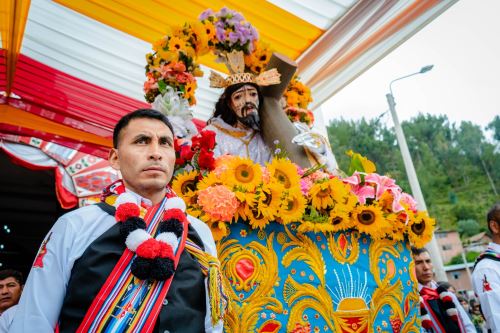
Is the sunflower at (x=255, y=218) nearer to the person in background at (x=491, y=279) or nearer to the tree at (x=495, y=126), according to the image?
the person in background at (x=491, y=279)

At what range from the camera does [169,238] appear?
4.62 ft

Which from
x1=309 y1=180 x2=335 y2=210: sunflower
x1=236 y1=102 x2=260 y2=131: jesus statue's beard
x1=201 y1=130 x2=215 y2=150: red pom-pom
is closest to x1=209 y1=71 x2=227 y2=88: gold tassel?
x1=236 y1=102 x2=260 y2=131: jesus statue's beard

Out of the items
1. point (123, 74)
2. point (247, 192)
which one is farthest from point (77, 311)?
point (123, 74)

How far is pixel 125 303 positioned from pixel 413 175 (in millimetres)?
8243

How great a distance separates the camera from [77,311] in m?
1.26

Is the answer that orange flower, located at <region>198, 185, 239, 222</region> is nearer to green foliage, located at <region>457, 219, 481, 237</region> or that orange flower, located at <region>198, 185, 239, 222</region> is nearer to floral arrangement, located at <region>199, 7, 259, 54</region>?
floral arrangement, located at <region>199, 7, 259, 54</region>

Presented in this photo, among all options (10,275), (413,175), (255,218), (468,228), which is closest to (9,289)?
(10,275)

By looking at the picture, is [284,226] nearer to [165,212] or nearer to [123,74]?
[165,212]

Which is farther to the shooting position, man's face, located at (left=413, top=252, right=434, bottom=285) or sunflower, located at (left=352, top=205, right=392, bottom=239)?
man's face, located at (left=413, top=252, right=434, bottom=285)

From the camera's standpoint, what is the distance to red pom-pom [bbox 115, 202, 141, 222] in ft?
4.57

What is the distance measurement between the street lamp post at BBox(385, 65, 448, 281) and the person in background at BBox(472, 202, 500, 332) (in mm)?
3257

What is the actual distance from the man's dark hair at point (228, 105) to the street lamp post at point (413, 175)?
4.40 m

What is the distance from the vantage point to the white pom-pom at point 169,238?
4.58 ft

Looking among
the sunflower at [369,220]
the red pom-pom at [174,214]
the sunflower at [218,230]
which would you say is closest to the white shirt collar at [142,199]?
the red pom-pom at [174,214]
